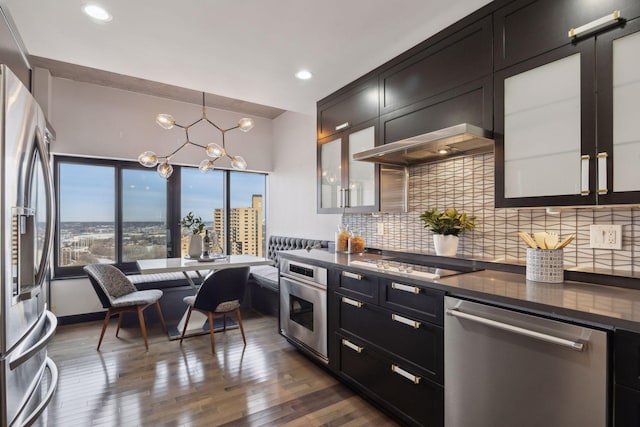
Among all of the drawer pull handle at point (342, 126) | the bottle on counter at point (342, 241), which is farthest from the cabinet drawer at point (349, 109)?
the bottle on counter at point (342, 241)

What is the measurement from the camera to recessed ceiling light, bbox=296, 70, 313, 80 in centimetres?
266

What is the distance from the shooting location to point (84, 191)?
4043 millimetres

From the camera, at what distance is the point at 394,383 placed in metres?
1.92

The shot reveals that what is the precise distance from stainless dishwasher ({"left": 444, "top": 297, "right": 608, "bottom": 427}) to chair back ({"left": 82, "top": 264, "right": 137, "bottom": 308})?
296 centimetres

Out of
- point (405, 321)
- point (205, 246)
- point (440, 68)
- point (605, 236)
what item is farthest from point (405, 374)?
point (205, 246)

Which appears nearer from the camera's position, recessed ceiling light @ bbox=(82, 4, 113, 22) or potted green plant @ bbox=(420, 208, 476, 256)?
recessed ceiling light @ bbox=(82, 4, 113, 22)

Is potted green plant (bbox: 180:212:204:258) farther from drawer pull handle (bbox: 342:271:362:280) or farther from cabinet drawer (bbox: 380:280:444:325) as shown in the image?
cabinet drawer (bbox: 380:280:444:325)

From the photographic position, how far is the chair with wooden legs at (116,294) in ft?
9.75

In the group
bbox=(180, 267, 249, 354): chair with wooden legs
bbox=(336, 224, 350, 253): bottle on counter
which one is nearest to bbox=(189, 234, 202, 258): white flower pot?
bbox=(180, 267, 249, 354): chair with wooden legs

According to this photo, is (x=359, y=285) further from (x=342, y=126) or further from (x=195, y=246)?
(x=195, y=246)

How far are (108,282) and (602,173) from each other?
3.97 m

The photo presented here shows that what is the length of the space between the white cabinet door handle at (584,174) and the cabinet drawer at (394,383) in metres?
1.17

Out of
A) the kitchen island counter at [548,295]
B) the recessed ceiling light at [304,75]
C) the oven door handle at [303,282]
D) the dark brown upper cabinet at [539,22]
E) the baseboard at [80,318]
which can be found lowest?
the baseboard at [80,318]

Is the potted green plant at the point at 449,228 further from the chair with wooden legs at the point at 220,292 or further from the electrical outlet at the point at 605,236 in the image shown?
the chair with wooden legs at the point at 220,292
